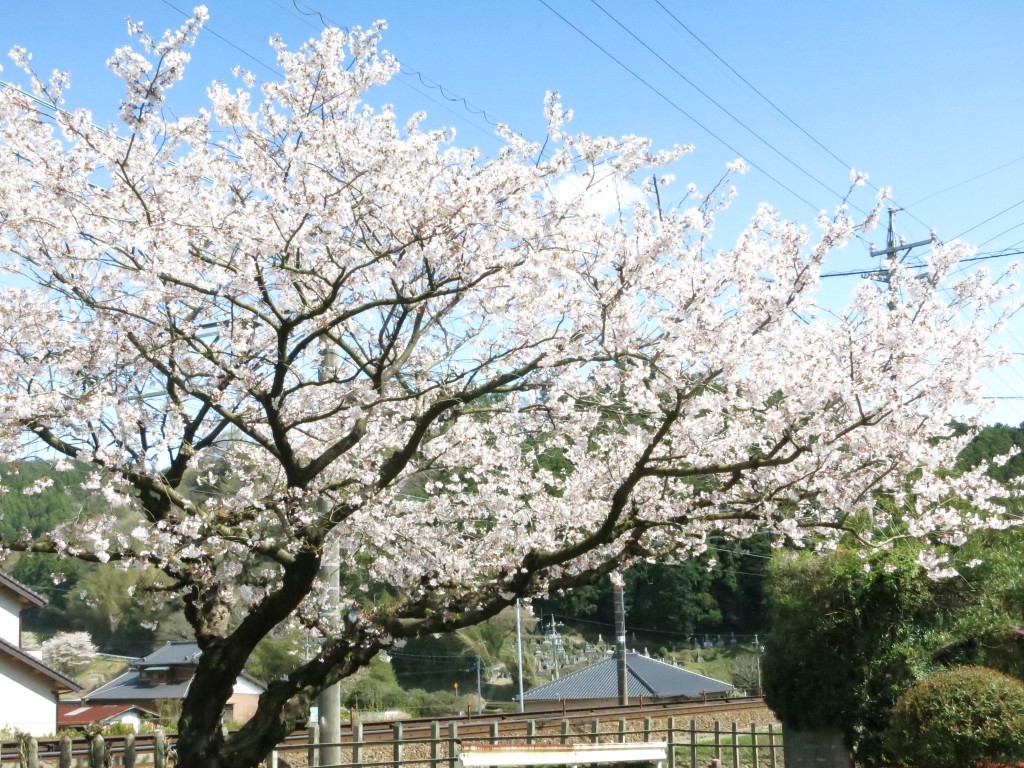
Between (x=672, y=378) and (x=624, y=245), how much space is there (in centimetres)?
121

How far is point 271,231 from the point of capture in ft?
24.2

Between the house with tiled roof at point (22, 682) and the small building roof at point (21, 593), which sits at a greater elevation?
the small building roof at point (21, 593)

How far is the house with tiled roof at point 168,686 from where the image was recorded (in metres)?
37.9

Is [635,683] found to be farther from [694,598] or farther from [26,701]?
[694,598]

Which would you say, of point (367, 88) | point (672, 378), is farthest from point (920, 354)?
point (367, 88)

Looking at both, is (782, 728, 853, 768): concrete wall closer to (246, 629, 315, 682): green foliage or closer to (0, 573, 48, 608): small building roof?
(0, 573, 48, 608): small building roof

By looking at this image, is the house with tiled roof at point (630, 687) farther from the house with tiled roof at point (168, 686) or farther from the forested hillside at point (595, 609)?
the forested hillside at point (595, 609)

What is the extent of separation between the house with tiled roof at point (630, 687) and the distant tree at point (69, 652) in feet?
99.9

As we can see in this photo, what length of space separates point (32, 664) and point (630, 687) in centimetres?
2080

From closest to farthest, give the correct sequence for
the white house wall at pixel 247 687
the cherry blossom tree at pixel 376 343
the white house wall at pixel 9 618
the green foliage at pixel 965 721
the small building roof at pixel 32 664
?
the cherry blossom tree at pixel 376 343 → the green foliage at pixel 965 721 → the small building roof at pixel 32 664 → the white house wall at pixel 9 618 → the white house wall at pixel 247 687

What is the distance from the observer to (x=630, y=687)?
37188 millimetres

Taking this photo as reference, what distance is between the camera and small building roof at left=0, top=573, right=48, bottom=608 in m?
26.9

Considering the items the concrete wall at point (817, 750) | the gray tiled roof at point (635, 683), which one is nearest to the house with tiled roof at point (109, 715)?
the gray tiled roof at point (635, 683)

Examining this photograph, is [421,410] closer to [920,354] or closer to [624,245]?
[624,245]
